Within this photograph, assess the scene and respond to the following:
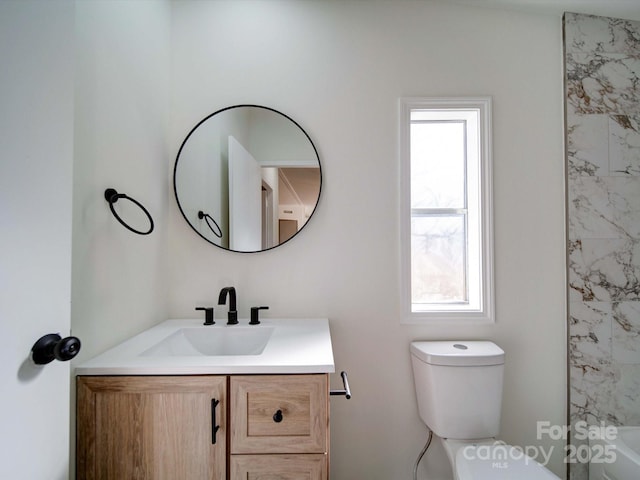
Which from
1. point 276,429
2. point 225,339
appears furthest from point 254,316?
point 276,429

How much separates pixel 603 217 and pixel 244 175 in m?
1.81

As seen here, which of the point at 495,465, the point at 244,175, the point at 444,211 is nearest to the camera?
the point at 495,465

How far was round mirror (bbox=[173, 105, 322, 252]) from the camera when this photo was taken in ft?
4.95

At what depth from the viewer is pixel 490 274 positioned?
1.52 meters

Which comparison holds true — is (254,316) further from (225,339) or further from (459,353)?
(459,353)

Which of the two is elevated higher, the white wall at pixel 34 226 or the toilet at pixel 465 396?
the white wall at pixel 34 226

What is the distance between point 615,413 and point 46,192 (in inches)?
94.0

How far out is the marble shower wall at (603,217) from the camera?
4.84ft

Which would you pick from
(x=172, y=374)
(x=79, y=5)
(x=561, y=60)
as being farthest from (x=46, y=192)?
(x=561, y=60)

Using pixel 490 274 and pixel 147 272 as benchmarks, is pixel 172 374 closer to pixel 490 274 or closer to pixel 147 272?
pixel 147 272

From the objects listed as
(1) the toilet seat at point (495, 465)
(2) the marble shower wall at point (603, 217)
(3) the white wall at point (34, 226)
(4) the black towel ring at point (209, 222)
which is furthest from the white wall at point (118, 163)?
(2) the marble shower wall at point (603, 217)

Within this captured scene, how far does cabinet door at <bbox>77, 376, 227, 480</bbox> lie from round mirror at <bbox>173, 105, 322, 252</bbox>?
28.5 inches

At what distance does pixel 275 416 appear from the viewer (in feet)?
3.03

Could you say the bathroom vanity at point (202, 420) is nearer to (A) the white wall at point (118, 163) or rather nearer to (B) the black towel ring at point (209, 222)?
(A) the white wall at point (118, 163)
